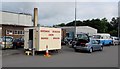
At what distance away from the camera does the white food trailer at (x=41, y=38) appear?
68.8 ft

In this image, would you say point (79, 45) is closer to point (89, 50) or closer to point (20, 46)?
point (89, 50)

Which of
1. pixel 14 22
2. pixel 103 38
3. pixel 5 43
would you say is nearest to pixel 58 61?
pixel 5 43

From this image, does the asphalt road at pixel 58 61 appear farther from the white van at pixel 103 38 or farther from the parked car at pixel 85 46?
the white van at pixel 103 38

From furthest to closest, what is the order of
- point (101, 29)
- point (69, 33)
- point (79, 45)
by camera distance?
point (101, 29), point (69, 33), point (79, 45)

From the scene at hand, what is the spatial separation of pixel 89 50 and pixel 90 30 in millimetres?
41622

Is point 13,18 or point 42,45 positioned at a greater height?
point 13,18

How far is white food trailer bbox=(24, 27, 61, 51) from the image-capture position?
21.0 meters

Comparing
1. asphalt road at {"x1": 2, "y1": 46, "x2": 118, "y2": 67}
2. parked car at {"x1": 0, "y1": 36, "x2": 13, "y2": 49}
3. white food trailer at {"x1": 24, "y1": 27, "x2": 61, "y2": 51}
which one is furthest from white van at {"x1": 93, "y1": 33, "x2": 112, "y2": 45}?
asphalt road at {"x1": 2, "y1": 46, "x2": 118, "y2": 67}

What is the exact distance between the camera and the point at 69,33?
55938mm

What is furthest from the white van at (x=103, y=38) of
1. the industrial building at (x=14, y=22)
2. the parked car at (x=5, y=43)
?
the parked car at (x=5, y=43)

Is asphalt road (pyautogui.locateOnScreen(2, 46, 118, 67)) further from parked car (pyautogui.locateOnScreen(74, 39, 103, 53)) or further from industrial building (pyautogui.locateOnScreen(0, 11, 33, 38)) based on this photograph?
industrial building (pyautogui.locateOnScreen(0, 11, 33, 38))

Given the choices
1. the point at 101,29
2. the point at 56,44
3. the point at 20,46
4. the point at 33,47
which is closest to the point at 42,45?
the point at 33,47

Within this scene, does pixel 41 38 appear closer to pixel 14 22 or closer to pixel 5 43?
pixel 5 43

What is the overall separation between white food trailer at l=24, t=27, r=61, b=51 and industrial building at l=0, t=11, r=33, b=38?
20.5m
